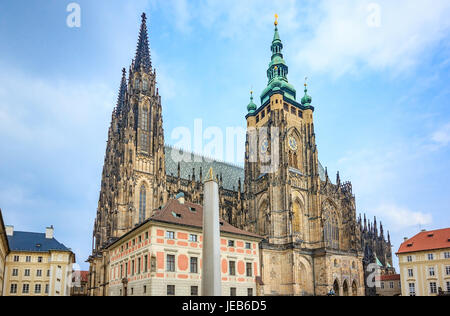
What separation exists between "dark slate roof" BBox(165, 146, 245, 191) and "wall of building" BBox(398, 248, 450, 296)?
107ft

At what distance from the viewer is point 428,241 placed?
5903cm

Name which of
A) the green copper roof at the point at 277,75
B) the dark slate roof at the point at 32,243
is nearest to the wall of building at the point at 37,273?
the dark slate roof at the point at 32,243

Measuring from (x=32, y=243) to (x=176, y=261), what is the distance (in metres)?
38.9

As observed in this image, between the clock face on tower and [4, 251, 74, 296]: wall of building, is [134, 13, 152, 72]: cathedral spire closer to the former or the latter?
the clock face on tower

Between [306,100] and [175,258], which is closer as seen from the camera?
[175,258]

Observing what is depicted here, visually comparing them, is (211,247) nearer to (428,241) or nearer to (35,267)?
(428,241)

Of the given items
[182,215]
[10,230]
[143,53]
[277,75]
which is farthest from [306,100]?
[10,230]

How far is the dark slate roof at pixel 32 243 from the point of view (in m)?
61.0

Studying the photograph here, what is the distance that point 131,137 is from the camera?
59.1 metres

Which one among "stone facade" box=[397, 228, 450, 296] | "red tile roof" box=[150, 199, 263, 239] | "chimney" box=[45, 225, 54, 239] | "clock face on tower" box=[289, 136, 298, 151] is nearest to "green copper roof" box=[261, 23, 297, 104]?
"clock face on tower" box=[289, 136, 298, 151]

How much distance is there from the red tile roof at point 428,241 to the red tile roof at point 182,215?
32852mm

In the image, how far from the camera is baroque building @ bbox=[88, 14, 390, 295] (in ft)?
190

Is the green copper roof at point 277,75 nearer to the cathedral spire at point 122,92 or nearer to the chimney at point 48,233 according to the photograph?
the cathedral spire at point 122,92
